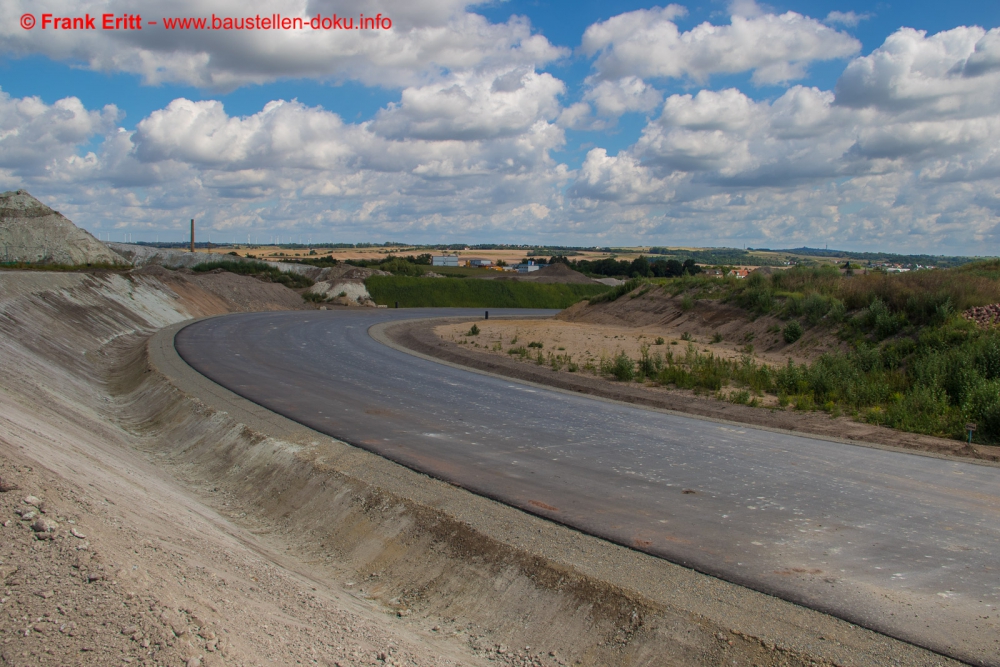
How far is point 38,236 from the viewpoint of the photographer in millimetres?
49312

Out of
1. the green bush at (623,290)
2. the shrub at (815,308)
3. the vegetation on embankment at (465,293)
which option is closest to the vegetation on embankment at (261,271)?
the vegetation on embankment at (465,293)

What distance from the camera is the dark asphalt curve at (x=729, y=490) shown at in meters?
5.83

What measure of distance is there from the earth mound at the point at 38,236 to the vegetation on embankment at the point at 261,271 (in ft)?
38.3

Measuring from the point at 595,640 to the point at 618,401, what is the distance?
10649 millimetres

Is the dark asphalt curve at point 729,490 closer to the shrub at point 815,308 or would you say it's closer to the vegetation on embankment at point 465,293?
the shrub at point 815,308

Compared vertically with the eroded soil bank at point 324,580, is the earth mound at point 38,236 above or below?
above

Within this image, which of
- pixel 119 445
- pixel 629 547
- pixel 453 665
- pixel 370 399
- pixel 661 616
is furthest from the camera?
pixel 370 399

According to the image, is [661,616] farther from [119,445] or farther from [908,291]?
[908,291]

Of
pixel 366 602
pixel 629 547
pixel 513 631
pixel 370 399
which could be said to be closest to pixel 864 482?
pixel 629 547

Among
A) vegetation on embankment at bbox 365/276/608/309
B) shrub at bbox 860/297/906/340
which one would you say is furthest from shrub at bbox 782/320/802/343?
vegetation on embankment at bbox 365/276/608/309

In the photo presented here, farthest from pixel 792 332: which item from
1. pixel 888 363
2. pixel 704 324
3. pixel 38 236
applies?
pixel 38 236

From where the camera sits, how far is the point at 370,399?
15039mm

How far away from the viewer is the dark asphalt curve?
229 inches

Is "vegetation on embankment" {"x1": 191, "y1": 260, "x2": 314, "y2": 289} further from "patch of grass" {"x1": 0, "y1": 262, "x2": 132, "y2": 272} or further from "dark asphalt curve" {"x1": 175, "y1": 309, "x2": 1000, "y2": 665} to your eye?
"dark asphalt curve" {"x1": 175, "y1": 309, "x2": 1000, "y2": 665}
